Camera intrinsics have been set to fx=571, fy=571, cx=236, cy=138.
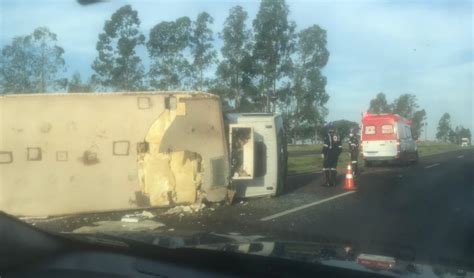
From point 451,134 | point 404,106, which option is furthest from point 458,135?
point 404,106

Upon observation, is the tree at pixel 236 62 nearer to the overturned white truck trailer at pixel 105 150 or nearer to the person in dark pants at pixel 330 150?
the person in dark pants at pixel 330 150

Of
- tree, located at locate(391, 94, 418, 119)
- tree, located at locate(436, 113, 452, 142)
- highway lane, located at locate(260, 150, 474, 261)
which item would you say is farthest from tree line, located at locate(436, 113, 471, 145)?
highway lane, located at locate(260, 150, 474, 261)

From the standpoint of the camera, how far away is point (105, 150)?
10305mm

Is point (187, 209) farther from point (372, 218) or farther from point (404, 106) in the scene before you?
point (404, 106)

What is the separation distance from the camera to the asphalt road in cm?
771

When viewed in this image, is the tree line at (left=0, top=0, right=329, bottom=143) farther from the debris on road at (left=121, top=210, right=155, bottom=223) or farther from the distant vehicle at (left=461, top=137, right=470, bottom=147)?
the distant vehicle at (left=461, top=137, right=470, bottom=147)

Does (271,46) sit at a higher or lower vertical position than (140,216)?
higher

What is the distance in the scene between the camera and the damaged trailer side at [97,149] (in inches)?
396

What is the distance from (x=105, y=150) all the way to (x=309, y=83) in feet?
61.9

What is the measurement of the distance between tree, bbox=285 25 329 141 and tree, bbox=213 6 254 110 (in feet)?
7.46

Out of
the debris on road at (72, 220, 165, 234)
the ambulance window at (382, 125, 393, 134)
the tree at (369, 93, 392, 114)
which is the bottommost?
the debris on road at (72, 220, 165, 234)

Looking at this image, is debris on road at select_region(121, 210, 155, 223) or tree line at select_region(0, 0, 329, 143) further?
tree line at select_region(0, 0, 329, 143)

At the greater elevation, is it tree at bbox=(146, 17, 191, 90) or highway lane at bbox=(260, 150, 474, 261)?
tree at bbox=(146, 17, 191, 90)

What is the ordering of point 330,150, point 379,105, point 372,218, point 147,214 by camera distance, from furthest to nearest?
point 379,105 < point 330,150 < point 147,214 < point 372,218
